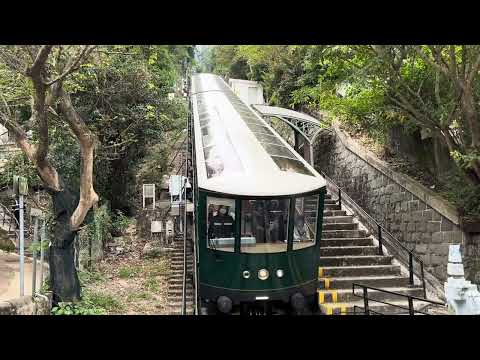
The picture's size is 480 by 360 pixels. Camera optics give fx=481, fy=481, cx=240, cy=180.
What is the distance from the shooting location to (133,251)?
36.4 ft

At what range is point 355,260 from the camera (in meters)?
7.87

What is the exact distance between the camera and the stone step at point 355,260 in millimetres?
7789

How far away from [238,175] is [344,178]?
241 inches

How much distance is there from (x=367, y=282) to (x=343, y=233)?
1842 mm

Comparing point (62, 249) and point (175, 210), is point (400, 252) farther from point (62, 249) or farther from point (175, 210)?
point (175, 210)

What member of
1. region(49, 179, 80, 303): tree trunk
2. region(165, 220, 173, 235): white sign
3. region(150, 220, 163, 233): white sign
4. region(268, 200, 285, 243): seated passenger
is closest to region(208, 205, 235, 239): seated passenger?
region(268, 200, 285, 243): seated passenger

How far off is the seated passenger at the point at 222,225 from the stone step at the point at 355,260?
2554 mm

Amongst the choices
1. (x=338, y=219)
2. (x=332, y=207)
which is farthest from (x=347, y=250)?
(x=332, y=207)
